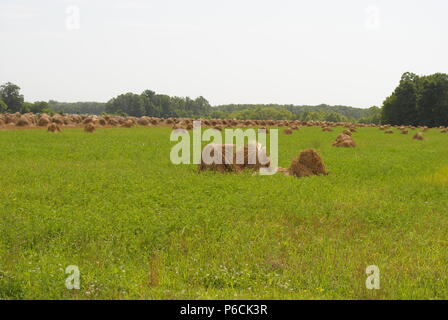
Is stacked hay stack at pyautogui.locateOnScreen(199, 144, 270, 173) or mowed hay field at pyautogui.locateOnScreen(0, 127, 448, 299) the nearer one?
mowed hay field at pyautogui.locateOnScreen(0, 127, 448, 299)

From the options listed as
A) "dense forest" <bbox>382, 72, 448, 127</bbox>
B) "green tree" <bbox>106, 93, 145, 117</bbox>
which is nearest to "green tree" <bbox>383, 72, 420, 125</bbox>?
"dense forest" <bbox>382, 72, 448, 127</bbox>

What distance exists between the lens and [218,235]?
931cm

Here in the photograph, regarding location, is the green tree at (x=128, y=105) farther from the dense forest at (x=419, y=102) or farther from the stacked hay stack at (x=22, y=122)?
the stacked hay stack at (x=22, y=122)

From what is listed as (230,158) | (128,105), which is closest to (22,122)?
(230,158)

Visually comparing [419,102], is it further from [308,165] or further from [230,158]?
[230,158]

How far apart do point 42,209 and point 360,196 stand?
10257 millimetres

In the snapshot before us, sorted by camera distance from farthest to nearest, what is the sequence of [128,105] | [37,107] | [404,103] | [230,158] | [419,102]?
[128,105]
[37,107]
[404,103]
[419,102]
[230,158]

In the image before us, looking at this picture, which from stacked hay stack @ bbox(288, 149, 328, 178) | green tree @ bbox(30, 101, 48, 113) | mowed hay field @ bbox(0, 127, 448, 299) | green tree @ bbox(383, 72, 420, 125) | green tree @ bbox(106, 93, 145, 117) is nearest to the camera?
mowed hay field @ bbox(0, 127, 448, 299)

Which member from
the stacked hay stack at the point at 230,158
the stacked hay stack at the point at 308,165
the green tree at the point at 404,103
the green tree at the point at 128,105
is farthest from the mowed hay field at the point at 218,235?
the green tree at the point at 128,105

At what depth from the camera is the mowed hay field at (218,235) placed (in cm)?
674

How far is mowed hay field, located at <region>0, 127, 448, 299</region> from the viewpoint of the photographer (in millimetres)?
6738

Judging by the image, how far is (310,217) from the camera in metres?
11.1

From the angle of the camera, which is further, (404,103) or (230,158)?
(404,103)

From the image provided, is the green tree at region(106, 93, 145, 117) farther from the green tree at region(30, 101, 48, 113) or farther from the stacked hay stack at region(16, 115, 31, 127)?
the stacked hay stack at region(16, 115, 31, 127)
